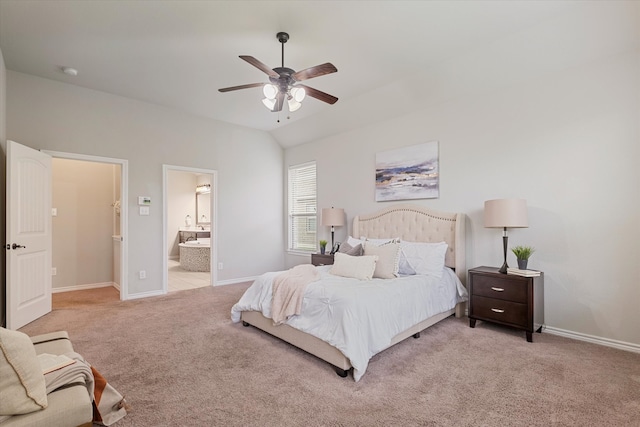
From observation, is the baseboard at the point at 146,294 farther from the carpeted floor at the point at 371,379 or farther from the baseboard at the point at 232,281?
the carpeted floor at the point at 371,379

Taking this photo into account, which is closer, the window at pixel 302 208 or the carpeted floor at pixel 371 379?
the carpeted floor at pixel 371 379

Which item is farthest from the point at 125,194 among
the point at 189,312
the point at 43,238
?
the point at 189,312

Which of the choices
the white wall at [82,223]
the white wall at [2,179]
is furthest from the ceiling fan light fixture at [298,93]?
the white wall at [82,223]

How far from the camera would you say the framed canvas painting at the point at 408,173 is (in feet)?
13.8

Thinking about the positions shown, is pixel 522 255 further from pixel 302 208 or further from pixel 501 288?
pixel 302 208

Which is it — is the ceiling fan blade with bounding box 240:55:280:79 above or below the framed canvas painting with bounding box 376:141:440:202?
above

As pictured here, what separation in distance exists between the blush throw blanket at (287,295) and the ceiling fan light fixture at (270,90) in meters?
1.75

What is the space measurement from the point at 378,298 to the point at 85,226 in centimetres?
561

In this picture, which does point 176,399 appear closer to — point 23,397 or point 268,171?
point 23,397

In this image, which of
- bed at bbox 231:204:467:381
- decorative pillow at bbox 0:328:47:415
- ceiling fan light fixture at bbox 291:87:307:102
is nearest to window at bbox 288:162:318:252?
bed at bbox 231:204:467:381

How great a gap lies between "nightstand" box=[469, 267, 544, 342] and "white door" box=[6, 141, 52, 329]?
5.02m

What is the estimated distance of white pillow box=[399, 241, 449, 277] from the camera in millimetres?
3518

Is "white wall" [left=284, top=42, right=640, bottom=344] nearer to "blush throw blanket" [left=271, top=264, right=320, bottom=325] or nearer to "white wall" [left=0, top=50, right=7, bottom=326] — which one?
"blush throw blanket" [left=271, top=264, right=320, bottom=325]

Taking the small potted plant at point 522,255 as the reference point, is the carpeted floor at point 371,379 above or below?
below
